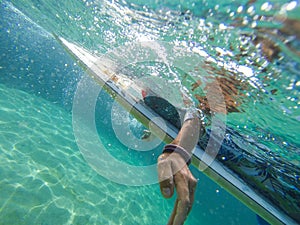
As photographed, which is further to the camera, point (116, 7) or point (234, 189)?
point (116, 7)

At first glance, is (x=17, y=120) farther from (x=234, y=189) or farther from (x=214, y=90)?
(x=234, y=189)

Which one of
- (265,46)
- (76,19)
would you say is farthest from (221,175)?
(76,19)

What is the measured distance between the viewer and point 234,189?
395 centimetres

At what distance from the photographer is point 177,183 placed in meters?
1.71

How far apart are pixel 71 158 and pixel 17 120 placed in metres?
3.85

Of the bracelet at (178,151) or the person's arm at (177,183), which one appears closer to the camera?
the person's arm at (177,183)

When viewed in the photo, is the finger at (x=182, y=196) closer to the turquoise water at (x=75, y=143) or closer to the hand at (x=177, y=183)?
the hand at (x=177, y=183)

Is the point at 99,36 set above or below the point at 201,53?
below

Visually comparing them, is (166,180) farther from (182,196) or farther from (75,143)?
(75,143)

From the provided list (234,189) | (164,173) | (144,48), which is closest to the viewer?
(164,173)

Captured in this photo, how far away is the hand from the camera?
1593 millimetres

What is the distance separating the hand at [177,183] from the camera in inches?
62.7

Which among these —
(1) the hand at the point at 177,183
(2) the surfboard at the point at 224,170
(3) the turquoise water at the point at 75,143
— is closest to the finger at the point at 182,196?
(1) the hand at the point at 177,183

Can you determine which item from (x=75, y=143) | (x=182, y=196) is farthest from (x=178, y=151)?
(x=75, y=143)
